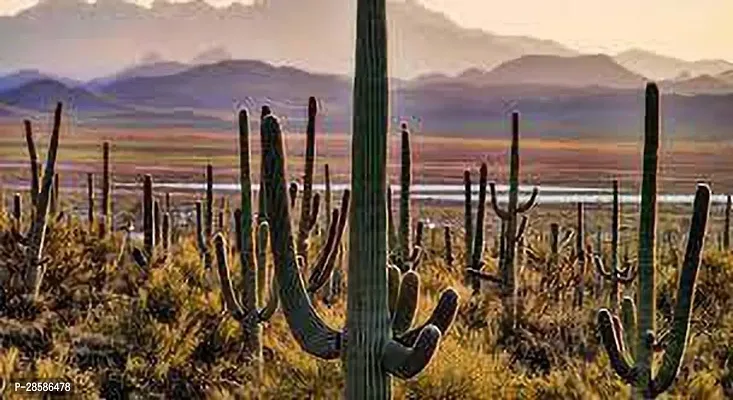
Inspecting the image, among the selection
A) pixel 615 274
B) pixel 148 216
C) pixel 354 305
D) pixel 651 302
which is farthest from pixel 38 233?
pixel 354 305

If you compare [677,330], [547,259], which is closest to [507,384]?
[677,330]

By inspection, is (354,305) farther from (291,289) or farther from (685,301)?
(685,301)

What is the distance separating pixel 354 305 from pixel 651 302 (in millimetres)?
2943

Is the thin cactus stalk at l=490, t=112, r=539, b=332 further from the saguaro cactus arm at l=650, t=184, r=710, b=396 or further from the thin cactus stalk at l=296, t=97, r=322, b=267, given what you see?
the saguaro cactus arm at l=650, t=184, r=710, b=396

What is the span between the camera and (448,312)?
621 centimetres

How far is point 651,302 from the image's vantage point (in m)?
8.41

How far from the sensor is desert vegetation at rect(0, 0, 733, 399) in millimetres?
6281

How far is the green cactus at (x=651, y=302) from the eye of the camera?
7.92 meters

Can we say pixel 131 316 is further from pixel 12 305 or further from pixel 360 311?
pixel 360 311

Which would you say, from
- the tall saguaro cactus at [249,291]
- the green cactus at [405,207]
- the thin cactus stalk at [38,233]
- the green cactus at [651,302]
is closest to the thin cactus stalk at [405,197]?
the green cactus at [405,207]

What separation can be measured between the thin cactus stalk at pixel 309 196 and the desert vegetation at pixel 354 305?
0.03 m

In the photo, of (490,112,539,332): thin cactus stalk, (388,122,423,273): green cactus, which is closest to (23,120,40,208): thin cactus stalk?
(388,122,423,273): green cactus

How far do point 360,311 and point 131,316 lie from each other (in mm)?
7397

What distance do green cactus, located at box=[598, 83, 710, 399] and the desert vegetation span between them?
0.01 m
